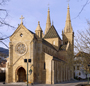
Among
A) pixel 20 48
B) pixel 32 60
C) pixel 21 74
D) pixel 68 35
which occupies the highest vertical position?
pixel 68 35

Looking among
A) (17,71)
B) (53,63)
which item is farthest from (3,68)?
(53,63)

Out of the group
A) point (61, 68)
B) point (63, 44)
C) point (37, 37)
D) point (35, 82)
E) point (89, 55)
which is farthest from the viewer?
point (63, 44)

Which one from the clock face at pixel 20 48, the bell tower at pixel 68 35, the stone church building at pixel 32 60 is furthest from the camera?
the bell tower at pixel 68 35

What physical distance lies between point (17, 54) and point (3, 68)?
88.9 ft

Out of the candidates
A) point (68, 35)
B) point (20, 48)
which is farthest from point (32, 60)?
point (68, 35)

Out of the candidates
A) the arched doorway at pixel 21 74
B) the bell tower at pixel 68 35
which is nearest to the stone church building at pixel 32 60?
the arched doorway at pixel 21 74

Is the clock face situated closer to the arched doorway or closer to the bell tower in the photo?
the arched doorway

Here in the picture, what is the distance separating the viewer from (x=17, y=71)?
38000mm

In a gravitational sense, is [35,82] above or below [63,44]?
below

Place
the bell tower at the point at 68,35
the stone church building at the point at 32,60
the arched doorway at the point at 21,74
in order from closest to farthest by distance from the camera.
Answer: the stone church building at the point at 32,60, the arched doorway at the point at 21,74, the bell tower at the point at 68,35

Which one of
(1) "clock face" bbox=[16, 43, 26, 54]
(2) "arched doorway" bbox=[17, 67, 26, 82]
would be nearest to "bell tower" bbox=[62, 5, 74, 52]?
(1) "clock face" bbox=[16, 43, 26, 54]

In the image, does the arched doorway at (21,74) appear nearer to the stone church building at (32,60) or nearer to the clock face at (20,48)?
the stone church building at (32,60)

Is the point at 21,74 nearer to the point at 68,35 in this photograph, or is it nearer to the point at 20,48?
the point at 20,48

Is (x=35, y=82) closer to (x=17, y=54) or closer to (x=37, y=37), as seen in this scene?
(x=17, y=54)
